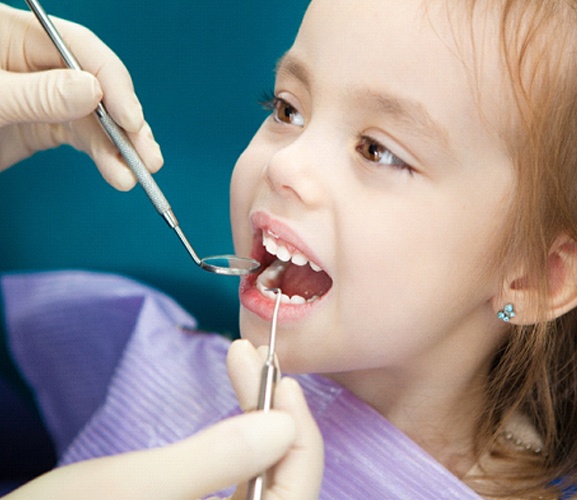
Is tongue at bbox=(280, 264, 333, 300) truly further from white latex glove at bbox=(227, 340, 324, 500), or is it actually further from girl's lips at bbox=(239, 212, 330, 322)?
white latex glove at bbox=(227, 340, 324, 500)

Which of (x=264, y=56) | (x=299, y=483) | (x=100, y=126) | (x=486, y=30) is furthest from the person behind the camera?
(x=264, y=56)

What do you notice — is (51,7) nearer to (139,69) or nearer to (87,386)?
(139,69)

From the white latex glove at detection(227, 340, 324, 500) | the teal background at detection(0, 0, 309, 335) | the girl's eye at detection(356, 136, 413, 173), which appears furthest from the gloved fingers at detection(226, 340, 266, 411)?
the teal background at detection(0, 0, 309, 335)

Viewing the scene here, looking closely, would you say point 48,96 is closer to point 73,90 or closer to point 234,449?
point 73,90

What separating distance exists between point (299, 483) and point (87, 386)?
0.83m

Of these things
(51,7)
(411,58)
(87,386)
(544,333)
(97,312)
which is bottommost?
(87,386)

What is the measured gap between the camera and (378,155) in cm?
94

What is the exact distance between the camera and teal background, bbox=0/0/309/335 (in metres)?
1.47

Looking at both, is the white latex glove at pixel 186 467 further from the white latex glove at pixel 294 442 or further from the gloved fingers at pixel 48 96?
the gloved fingers at pixel 48 96

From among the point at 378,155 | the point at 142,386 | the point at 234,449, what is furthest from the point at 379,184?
the point at 142,386

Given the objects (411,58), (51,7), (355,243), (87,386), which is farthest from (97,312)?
(411,58)

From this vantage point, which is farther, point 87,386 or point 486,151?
point 87,386

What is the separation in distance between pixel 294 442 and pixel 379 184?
326mm

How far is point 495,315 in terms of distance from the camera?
42.9 inches
